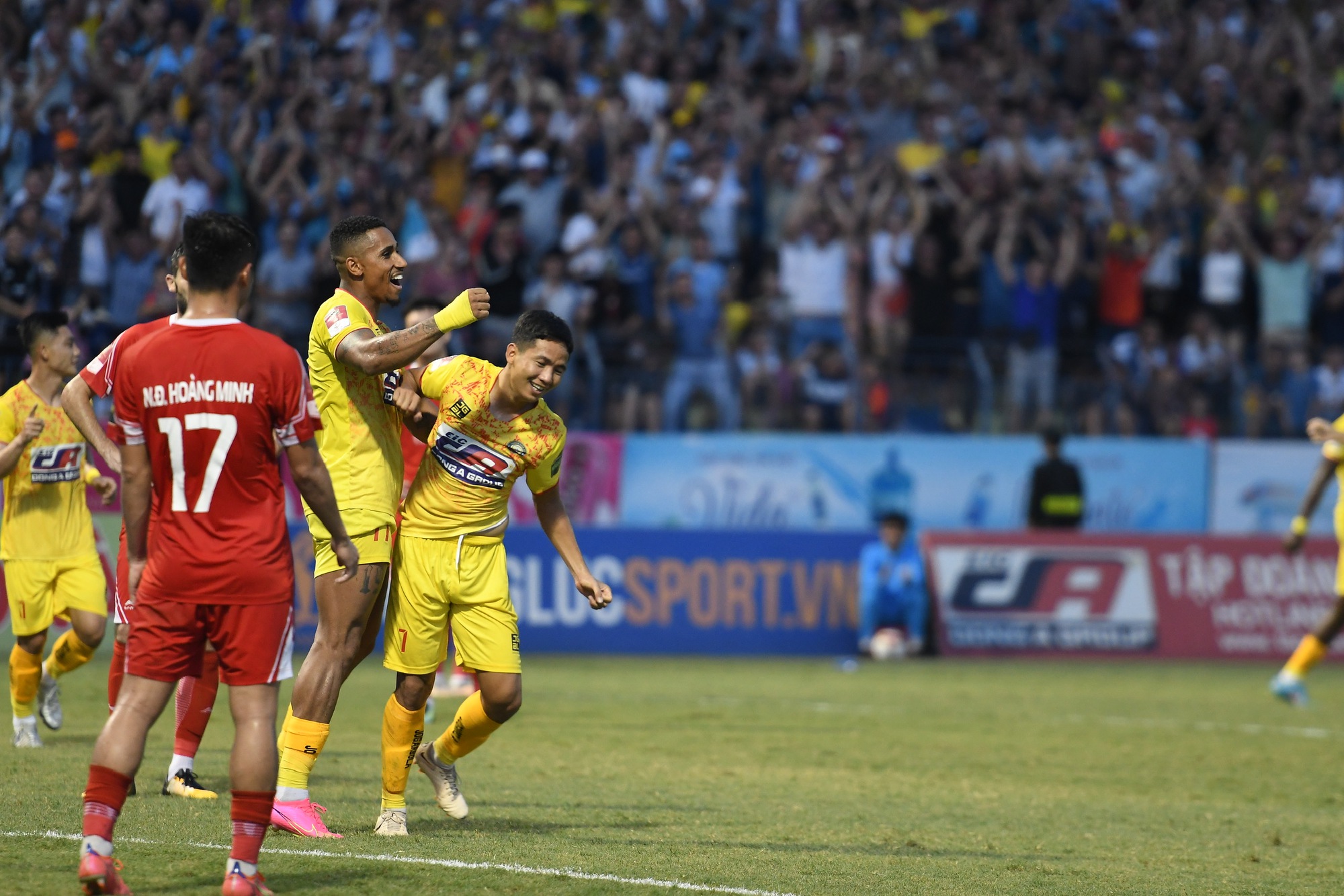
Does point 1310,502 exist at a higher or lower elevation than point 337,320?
lower

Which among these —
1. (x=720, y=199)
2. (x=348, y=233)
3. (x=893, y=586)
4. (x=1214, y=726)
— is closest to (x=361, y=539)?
(x=348, y=233)

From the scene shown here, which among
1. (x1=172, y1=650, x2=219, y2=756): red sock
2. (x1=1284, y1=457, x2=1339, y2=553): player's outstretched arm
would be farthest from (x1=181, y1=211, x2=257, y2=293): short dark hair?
(x1=1284, y1=457, x2=1339, y2=553): player's outstretched arm

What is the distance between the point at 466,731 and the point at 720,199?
13.5 metres

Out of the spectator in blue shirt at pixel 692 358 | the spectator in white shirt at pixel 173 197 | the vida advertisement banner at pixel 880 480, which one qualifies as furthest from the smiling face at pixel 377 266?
the spectator in blue shirt at pixel 692 358

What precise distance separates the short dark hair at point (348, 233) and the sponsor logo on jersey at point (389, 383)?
21.1 inches

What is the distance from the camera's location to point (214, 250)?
5.39 metres

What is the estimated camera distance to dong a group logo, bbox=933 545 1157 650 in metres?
18.9

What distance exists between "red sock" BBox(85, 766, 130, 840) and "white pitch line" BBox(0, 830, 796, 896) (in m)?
1.09

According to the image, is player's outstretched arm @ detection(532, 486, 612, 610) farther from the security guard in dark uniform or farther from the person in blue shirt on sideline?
the security guard in dark uniform

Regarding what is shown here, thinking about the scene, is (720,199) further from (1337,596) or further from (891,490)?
(1337,596)

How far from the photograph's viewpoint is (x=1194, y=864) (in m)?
7.29

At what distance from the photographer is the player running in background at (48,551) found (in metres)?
9.69

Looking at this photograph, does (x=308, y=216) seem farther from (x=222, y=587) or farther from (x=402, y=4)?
(x=222, y=587)

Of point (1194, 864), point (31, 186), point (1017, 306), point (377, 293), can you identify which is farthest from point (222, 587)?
point (1017, 306)
